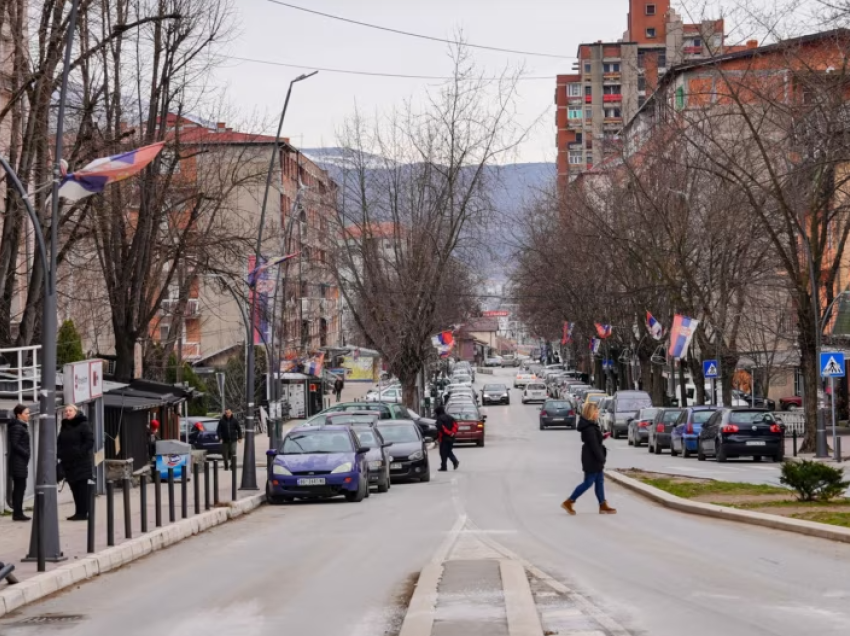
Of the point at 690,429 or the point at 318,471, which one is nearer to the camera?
the point at 318,471

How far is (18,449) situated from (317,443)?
699 centimetres

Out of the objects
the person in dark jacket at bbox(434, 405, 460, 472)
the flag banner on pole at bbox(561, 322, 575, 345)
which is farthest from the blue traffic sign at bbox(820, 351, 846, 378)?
the flag banner on pole at bbox(561, 322, 575, 345)

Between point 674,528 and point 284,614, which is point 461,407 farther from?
point 284,614

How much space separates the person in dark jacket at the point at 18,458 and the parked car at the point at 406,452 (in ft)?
37.9

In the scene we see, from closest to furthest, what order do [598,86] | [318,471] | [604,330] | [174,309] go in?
[318,471], [174,309], [604,330], [598,86]

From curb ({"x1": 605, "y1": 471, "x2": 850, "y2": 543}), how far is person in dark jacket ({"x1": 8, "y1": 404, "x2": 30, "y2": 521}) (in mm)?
10605

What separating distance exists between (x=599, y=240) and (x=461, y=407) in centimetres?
1563

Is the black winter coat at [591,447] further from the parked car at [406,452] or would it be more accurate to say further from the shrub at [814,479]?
the parked car at [406,452]

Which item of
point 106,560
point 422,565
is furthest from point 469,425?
point 422,565

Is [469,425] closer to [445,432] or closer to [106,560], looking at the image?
[445,432]

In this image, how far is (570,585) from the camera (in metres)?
12.8

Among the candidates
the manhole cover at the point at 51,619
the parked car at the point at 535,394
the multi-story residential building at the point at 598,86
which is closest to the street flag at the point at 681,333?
the manhole cover at the point at 51,619

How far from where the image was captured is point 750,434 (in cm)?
4016

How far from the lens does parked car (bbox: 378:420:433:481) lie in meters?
33.5
